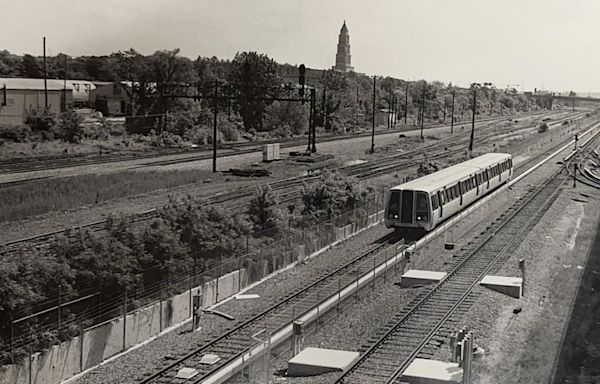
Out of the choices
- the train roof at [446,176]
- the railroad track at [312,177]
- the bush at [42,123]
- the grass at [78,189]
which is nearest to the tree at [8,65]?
the bush at [42,123]

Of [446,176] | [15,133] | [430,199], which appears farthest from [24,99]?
[430,199]

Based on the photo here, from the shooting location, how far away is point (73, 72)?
123 m

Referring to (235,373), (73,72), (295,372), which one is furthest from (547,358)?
(73,72)

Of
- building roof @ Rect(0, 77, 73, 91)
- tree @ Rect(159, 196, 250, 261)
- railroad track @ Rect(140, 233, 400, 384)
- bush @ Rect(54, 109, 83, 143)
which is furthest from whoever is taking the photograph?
building roof @ Rect(0, 77, 73, 91)

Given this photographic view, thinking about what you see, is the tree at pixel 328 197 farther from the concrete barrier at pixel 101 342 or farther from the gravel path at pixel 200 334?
the concrete barrier at pixel 101 342

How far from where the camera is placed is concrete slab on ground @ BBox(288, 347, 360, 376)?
1711 centimetres

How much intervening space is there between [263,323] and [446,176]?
64.1 ft

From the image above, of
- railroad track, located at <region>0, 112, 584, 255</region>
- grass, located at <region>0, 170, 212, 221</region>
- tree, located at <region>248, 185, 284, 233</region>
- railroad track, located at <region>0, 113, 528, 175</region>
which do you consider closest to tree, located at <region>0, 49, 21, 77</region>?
railroad track, located at <region>0, 113, 528, 175</region>

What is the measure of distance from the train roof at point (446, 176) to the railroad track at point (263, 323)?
235 inches

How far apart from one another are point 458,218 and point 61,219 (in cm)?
1917

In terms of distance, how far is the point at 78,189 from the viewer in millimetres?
38625

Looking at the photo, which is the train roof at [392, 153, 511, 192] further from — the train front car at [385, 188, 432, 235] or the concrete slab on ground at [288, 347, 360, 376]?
the concrete slab on ground at [288, 347, 360, 376]

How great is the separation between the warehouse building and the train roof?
131 ft

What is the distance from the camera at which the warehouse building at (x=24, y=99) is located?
235 ft
